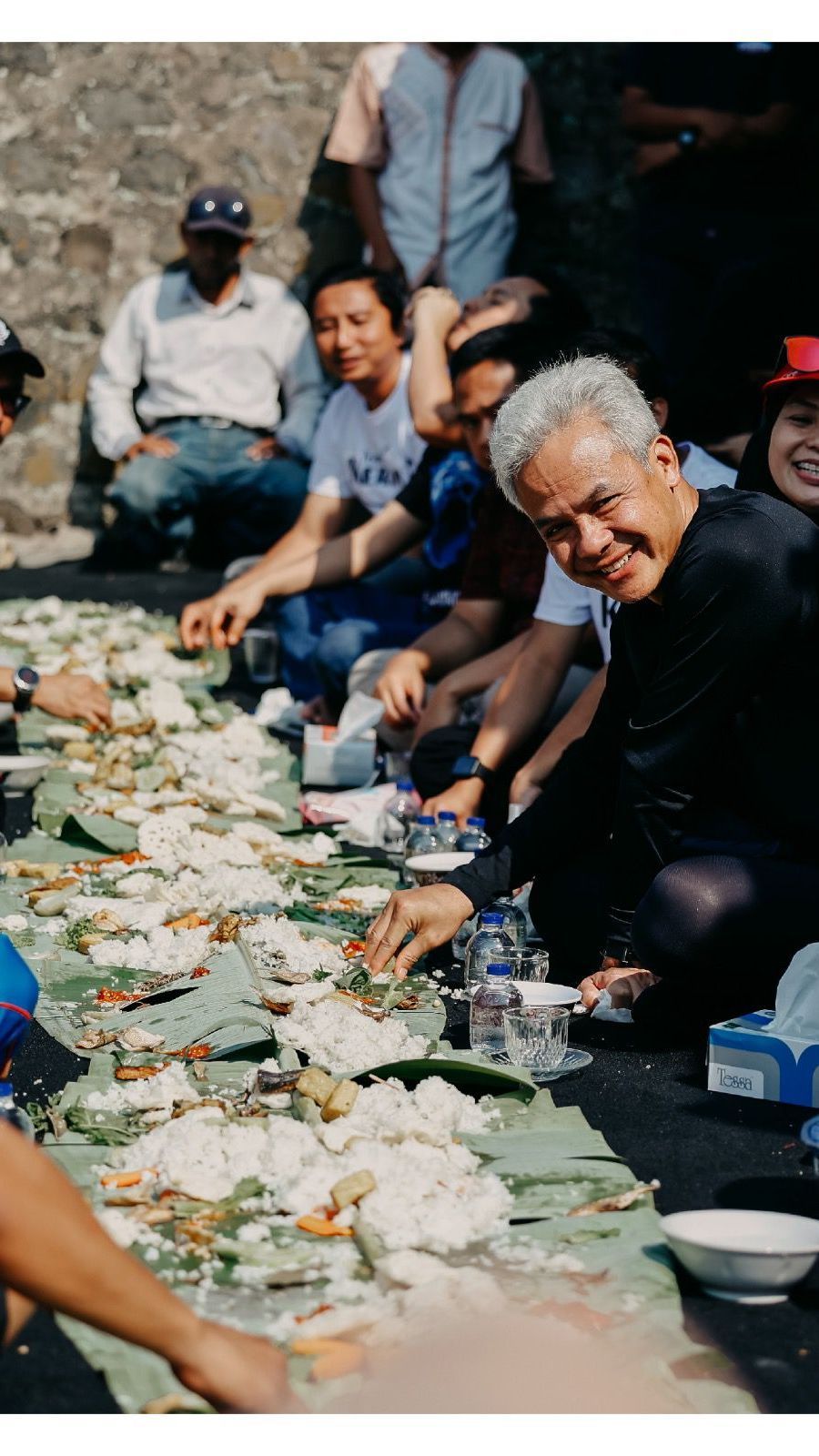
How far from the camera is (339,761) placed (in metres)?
5.50

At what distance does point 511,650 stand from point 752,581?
1.97 m

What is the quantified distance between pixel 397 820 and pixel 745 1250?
2691 millimetres

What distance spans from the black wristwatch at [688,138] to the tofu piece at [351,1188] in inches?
220

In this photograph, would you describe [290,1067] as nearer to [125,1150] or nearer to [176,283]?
[125,1150]

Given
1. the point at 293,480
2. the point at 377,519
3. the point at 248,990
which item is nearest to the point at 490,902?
the point at 248,990

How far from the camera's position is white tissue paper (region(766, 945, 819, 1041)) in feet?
9.82

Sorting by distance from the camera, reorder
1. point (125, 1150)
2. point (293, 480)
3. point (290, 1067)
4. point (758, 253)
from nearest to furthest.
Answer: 1. point (125, 1150)
2. point (290, 1067)
3. point (758, 253)
4. point (293, 480)

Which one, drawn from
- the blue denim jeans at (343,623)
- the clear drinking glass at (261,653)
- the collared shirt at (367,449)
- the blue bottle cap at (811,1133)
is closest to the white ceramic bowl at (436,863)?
the blue bottle cap at (811,1133)

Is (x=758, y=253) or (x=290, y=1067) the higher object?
(x=758, y=253)

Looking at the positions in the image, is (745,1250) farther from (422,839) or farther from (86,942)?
(422,839)

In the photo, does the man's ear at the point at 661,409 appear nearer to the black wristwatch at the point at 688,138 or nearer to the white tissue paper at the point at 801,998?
the white tissue paper at the point at 801,998

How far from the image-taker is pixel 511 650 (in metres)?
5.07

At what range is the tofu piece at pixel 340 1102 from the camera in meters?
2.71

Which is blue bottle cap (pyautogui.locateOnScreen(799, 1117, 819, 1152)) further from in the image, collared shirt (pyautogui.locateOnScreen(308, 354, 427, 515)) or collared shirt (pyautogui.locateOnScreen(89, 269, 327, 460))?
collared shirt (pyautogui.locateOnScreen(89, 269, 327, 460))
